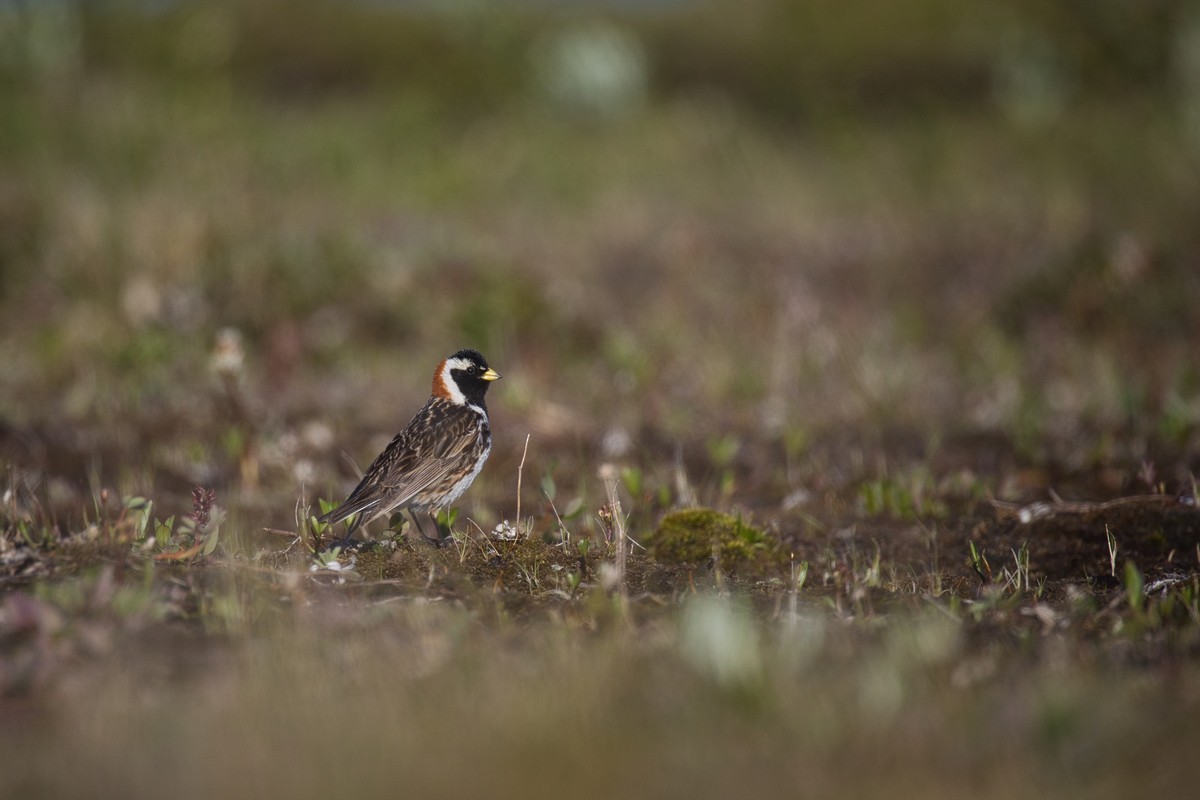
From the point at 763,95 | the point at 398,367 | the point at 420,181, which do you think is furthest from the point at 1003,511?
the point at 763,95

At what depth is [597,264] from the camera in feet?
43.2

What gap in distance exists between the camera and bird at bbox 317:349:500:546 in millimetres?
5469

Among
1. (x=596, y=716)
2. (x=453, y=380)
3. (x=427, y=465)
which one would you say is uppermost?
(x=453, y=380)

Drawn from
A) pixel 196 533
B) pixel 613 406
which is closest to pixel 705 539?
pixel 196 533

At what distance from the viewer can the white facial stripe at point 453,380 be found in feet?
21.0

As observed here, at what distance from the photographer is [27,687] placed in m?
3.75

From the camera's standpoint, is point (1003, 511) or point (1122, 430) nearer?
point (1003, 511)

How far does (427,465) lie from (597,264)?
306 inches

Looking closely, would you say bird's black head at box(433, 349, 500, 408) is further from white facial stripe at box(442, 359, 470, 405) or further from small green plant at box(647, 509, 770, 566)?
small green plant at box(647, 509, 770, 566)

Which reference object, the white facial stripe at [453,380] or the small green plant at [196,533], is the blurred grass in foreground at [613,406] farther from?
the white facial stripe at [453,380]

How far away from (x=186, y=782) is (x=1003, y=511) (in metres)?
4.50

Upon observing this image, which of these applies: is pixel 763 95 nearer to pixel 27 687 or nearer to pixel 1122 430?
pixel 1122 430

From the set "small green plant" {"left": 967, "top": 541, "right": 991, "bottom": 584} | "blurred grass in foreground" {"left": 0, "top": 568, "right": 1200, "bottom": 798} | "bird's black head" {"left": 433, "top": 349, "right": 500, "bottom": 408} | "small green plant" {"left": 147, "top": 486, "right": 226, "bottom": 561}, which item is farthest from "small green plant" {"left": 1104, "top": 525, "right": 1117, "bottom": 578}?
"small green plant" {"left": 147, "top": 486, "right": 226, "bottom": 561}

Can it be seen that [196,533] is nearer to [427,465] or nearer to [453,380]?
[427,465]
